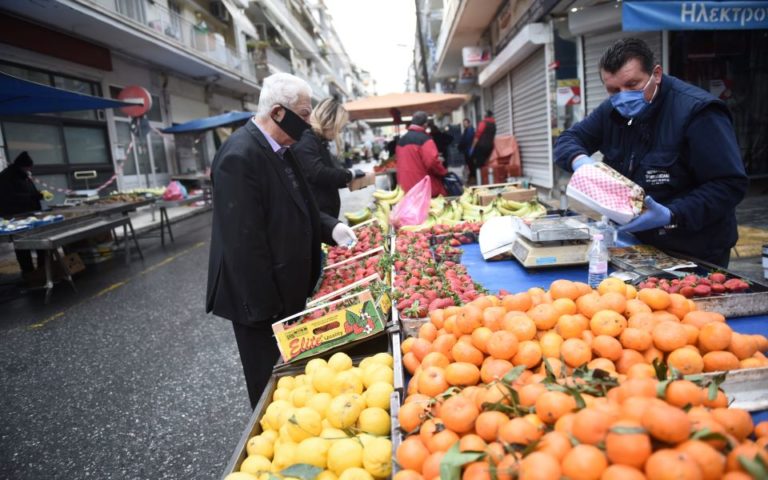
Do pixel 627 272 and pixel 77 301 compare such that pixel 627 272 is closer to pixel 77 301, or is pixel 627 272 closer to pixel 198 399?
pixel 198 399

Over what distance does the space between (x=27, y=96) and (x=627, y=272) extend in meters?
8.97

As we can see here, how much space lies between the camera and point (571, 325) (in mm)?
1735

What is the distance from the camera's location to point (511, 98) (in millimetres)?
13828

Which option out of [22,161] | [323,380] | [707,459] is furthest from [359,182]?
[22,161]

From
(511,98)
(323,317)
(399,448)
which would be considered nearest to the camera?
(399,448)

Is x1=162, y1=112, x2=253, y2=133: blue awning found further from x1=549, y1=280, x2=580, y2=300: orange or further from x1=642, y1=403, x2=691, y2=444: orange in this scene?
x1=642, y1=403, x2=691, y2=444: orange

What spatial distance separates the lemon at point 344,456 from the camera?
1552 millimetres

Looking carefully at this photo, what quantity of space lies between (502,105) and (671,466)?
50.6ft

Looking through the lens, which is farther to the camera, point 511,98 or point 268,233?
point 511,98

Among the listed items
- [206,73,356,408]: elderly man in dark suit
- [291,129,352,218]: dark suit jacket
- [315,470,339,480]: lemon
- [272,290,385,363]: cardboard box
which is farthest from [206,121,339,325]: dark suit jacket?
[291,129,352,218]: dark suit jacket

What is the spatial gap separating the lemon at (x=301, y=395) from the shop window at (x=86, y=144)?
14844 millimetres

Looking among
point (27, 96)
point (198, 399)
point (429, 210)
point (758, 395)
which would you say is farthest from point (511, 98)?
point (758, 395)

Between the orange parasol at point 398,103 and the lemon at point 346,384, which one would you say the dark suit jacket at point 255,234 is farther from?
the orange parasol at point 398,103

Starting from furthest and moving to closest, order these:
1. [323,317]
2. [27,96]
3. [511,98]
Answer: [511,98] → [27,96] → [323,317]
